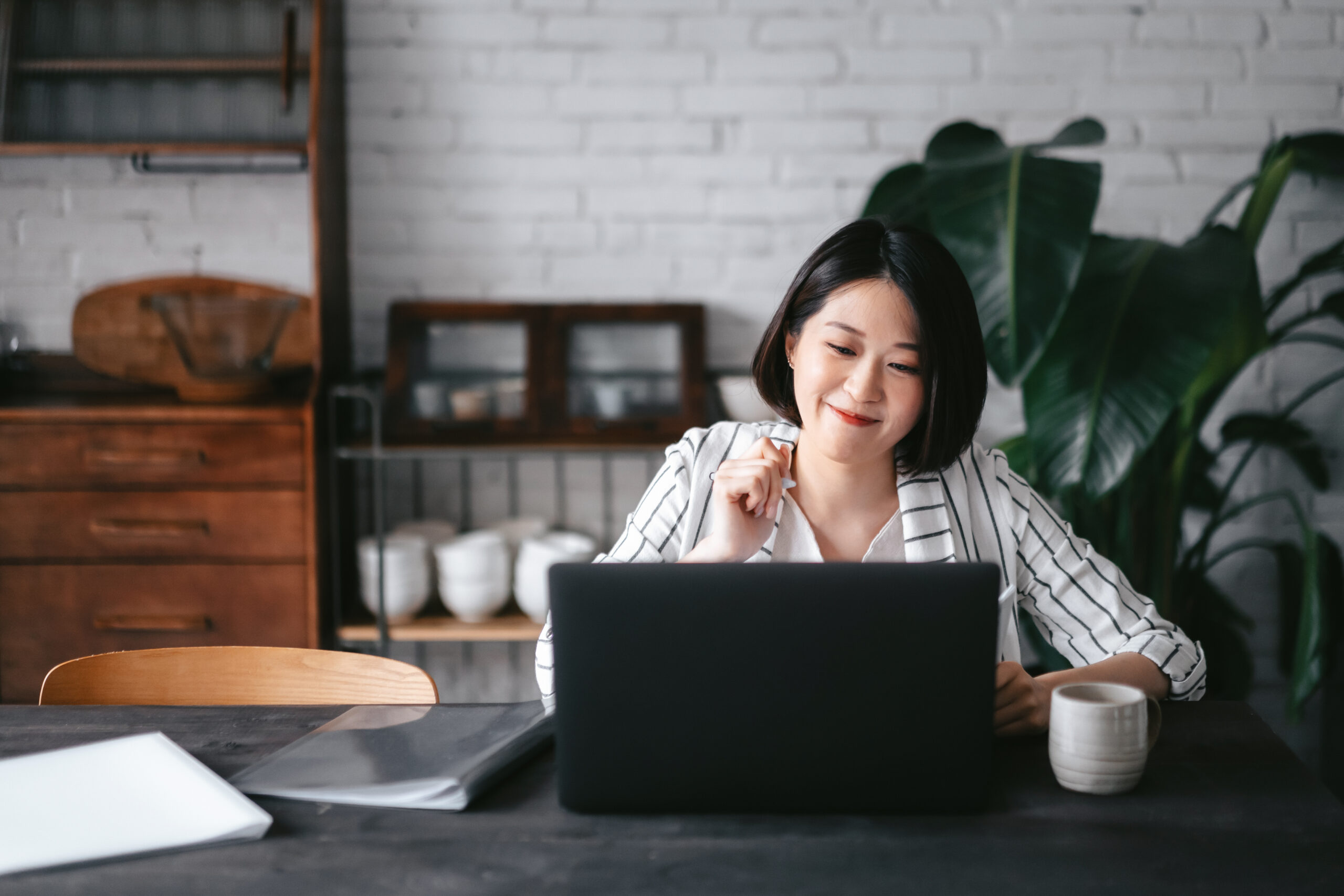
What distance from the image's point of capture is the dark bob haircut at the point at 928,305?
47.1 inches

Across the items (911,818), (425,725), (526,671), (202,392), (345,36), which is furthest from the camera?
(526,671)

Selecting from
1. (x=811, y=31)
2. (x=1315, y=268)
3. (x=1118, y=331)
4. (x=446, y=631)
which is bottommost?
(x=446, y=631)

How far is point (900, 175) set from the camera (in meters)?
2.10

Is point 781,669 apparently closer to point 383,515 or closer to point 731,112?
point 383,515

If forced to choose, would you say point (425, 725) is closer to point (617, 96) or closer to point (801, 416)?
point (801, 416)

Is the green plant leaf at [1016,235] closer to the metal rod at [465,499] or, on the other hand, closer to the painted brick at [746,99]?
the painted brick at [746,99]

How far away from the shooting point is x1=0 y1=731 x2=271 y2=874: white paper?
78 centimetres

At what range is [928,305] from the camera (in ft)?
3.92

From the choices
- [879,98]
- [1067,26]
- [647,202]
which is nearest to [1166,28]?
[1067,26]

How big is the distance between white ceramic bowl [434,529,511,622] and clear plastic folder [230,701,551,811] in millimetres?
1220

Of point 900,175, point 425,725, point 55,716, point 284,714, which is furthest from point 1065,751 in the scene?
point 900,175

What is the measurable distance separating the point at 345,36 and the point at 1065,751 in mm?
2319

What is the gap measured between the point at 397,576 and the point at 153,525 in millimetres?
508

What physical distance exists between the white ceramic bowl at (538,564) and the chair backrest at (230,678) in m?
1.02
